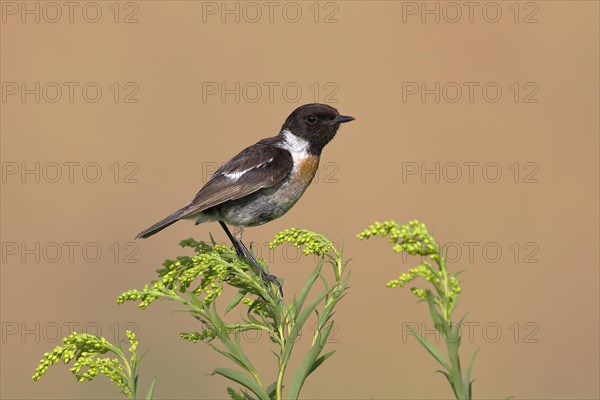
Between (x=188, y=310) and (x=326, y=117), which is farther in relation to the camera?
(x=326, y=117)

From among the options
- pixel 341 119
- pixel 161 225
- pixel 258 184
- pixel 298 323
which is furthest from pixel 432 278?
pixel 341 119

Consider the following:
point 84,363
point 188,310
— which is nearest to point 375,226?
point 188,310

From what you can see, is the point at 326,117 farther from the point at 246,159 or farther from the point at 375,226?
the point at 375,226

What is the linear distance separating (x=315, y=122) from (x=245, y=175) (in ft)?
2.56

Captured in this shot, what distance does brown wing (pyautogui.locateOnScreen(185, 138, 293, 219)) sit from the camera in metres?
4.80

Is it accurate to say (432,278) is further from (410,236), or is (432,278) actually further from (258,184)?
(258,184)

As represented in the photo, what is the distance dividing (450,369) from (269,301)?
69cm

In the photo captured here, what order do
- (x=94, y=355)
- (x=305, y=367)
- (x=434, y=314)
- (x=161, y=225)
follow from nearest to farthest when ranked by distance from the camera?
(x=434, y=314)
(x=305, y=367)
(x=94, y=355)
(x=161, y=225)

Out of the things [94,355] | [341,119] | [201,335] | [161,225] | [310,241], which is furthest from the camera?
[341,119]

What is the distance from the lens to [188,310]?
183 cm

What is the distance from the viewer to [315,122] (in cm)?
552

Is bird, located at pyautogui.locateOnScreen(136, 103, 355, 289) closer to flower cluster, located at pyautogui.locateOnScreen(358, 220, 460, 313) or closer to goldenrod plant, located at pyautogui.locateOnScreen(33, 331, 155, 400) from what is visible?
goldenrod plant, located at pyautogui.locateOnScreen(33, 331, 155, 400)

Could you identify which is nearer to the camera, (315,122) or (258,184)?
(258,184)

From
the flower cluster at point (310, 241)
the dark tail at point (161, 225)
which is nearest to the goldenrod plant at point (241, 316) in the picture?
the flower cluster at point (310, 241)
